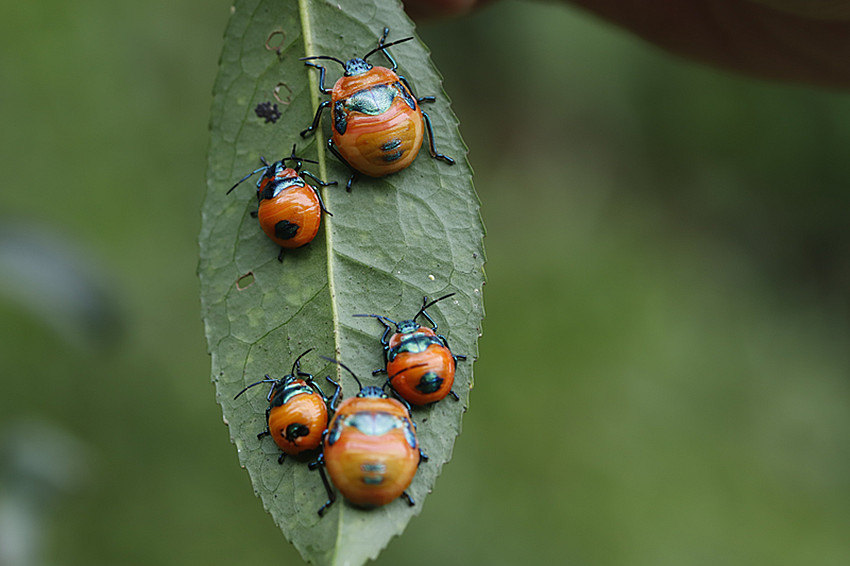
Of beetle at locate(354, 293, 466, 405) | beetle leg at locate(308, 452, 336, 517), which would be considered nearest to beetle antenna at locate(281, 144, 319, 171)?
beetle at locate(354, 293, 466, 405)

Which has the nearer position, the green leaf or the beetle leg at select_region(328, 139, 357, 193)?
the green leaf

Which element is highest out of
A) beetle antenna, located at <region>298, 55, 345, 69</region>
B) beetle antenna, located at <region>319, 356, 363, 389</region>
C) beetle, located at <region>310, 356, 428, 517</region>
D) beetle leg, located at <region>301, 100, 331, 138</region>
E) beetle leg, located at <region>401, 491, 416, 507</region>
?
beetle antenna, located at <region>298, 55, 345, 69</region>

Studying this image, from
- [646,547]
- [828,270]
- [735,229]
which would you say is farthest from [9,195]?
[828,270]

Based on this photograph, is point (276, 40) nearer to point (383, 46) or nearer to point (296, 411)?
point (383, 46)

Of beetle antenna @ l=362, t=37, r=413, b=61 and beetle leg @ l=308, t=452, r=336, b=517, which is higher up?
beetle antenna @ l=362, t=37, r=413, b=61

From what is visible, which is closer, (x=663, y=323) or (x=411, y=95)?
(x=411, y=95)

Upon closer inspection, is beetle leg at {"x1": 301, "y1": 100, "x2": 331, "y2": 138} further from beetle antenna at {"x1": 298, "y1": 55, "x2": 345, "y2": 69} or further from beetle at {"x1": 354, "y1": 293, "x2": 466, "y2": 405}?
beetle at {"x1": 354, "y1": 293, "x2": 466, "y2": 405}

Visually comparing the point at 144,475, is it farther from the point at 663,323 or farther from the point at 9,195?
the point at 663,323
